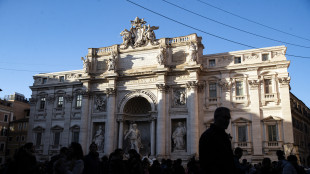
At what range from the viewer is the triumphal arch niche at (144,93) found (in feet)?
98.2

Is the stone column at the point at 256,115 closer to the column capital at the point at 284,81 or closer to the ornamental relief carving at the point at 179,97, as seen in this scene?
the column capital at the point at 284,81

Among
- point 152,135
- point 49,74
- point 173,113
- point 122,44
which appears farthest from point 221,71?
point 49,74

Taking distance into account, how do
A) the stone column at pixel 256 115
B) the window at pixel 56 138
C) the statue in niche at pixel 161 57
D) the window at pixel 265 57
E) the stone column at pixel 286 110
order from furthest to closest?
1. the window at pixel 56 138
2. the statue in niche at pixel 161 57
3. the window at pixel 265 57
4. the stone column at pixel 256 115
5. the stone column at pixel 286 110

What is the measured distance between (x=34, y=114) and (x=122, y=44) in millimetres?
15457

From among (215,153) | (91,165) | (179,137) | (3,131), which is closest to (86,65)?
(179,137)

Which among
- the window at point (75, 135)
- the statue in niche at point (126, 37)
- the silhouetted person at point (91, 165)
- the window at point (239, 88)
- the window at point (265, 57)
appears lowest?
the silhouetted person at point (91, 165)

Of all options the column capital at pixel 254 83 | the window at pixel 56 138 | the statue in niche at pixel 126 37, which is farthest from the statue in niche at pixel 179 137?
the window at pixel 56 138

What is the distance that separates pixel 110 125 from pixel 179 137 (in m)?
7.89

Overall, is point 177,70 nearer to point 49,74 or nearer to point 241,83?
point 241,83

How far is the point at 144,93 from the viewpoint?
1267 inches

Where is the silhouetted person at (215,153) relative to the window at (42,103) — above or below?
below

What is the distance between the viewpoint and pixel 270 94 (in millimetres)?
28344

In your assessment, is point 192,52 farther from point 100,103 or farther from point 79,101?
point 79,101

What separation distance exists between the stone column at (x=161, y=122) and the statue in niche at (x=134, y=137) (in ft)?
9.06
